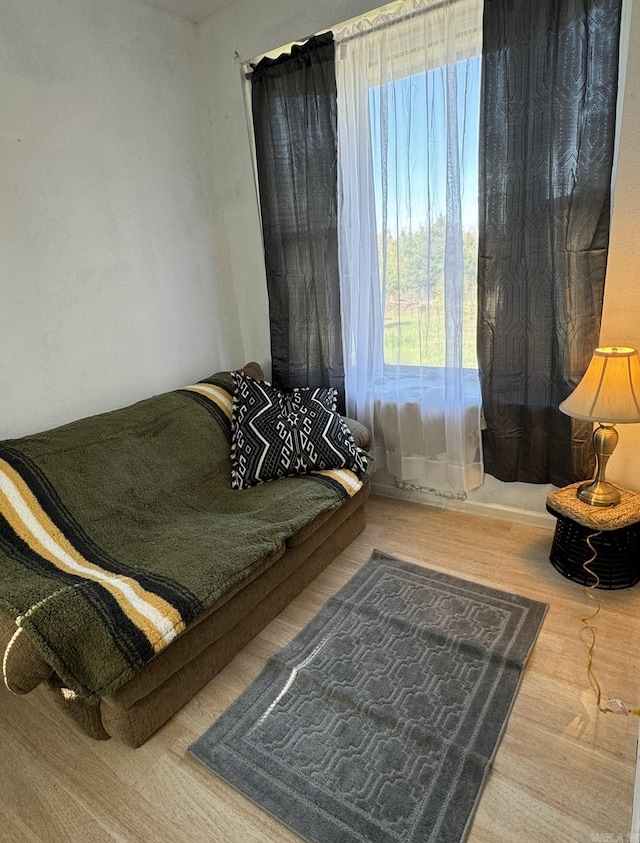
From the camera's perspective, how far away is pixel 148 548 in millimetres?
1708

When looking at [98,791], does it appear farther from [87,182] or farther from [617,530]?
[87,182]

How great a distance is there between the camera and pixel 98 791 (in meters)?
1.29

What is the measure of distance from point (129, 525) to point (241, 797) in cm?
100

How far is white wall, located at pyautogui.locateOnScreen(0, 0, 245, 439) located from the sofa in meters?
0.26

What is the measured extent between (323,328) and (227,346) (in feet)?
2.32

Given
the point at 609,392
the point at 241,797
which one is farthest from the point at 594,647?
the point at 241,797

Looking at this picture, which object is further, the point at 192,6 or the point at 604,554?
the point at 192,6

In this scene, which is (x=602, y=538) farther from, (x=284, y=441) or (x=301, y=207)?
(x=301, y=207)

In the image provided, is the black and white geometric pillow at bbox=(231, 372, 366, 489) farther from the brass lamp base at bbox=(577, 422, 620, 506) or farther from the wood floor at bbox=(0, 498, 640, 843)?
the brass lamp base at bbox=(577, 422, 620, 506)

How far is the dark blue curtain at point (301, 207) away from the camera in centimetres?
225

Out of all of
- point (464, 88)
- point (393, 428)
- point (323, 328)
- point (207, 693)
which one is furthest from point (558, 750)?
point (464, 88)

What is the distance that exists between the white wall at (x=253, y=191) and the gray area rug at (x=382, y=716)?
72 centimetres

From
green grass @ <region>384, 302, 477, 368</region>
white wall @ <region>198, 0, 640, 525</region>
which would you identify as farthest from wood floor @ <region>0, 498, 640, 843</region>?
green grass @ <region>384, 302, 477, 368</region>

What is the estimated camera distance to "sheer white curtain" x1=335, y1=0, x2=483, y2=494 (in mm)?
1946
